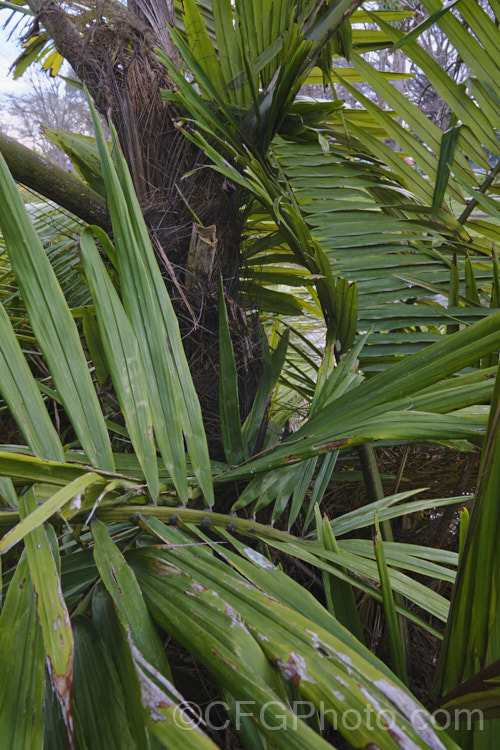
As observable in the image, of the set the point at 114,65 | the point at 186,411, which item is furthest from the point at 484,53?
the point at 186,411

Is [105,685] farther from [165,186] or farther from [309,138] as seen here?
[309,138]

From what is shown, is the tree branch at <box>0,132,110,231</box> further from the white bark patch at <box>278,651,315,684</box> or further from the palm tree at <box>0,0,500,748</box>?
the white bark patch at <box>278,651,315,684</box>

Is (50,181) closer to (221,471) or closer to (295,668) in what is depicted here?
(221,471)

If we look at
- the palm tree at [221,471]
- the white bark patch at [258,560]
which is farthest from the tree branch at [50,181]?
the white bark patch at [258,560]

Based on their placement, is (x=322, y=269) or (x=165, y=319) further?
(x=322, y=269)

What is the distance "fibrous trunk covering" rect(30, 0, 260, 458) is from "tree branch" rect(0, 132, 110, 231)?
0.06 metres

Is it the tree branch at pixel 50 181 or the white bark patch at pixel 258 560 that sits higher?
the tree branch at pixel 50 181

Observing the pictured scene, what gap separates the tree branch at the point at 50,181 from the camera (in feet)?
2.12

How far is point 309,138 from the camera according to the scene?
78 centimetres

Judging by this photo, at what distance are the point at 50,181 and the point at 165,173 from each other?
0.49 ft

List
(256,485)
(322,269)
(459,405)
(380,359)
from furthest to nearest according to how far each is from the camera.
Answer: (380,359)
(322,269)
(256,485)
(459,405)

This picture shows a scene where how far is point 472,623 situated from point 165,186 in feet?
2.04

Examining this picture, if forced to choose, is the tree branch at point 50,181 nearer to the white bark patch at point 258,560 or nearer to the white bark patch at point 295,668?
the white bark patch at point 258,560

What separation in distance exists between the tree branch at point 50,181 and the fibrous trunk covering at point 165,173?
0.06m
